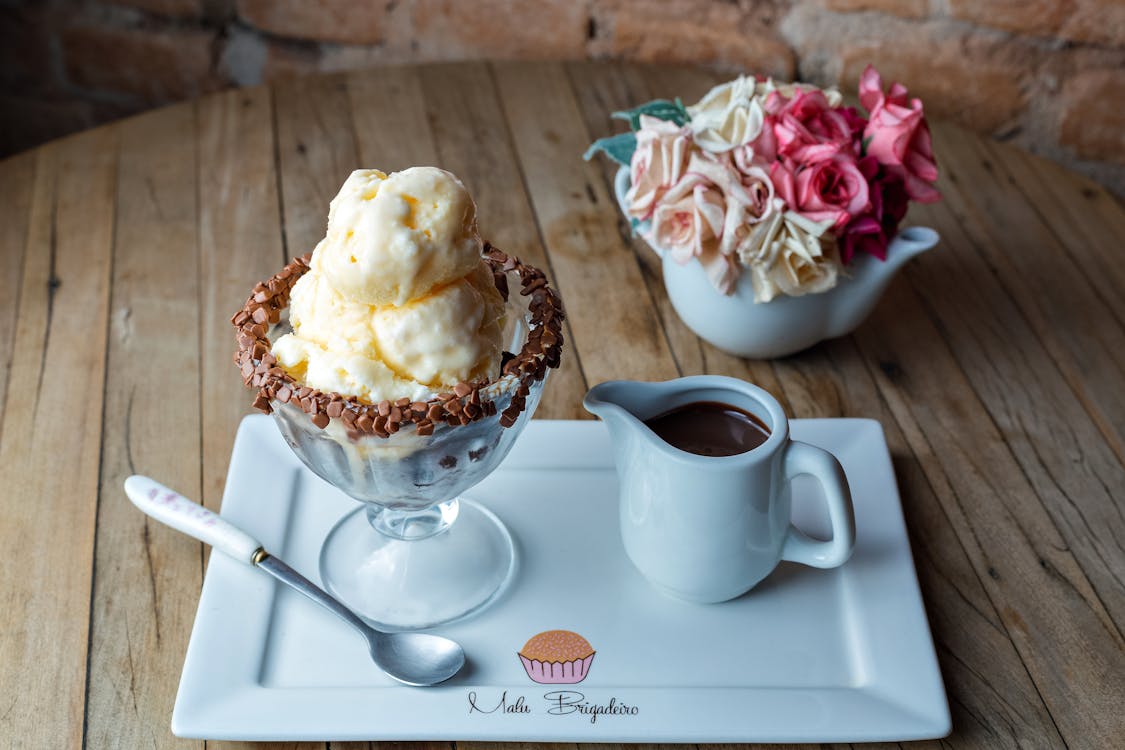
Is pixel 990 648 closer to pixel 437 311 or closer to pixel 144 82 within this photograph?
pixel 437 311

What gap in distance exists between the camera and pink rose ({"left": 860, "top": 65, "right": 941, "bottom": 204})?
1023 mm

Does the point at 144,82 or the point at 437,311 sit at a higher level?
the point at 437,311

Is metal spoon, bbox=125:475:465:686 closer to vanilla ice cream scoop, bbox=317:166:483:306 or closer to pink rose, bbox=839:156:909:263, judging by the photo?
vanilla ice cream scoop, bbox=317:166:483:306

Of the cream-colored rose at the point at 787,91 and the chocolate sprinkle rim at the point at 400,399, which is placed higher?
the cream-colored rose at the point at 787,91

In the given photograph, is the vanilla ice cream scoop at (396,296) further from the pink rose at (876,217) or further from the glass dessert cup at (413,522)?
the pink rose at (876,217)

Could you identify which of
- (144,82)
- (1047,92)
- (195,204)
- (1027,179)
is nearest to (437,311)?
(195,204)

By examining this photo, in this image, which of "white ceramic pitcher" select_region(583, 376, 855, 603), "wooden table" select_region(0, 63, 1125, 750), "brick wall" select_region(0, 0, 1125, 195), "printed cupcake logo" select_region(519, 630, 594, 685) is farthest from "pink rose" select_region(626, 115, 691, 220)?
"brick wall" select_region(0, 0, 1125, 195)

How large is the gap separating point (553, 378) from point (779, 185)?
27 centimetres

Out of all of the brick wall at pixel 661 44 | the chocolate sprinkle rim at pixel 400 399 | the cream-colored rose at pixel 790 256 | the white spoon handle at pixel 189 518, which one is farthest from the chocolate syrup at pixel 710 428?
the brick wall at pixel 661 44

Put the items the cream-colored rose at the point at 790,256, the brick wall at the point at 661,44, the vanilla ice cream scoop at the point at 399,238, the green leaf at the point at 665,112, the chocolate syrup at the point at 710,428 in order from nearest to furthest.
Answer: the vanilla ice cream scoop at the point at 399,238
the chocolate syrup at the point at 710,428
the cream-colored rose at the point at 790,256
the green leaf at the point at 665,112
the brick wall at the point at 661,44

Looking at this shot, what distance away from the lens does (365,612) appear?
0.82 m

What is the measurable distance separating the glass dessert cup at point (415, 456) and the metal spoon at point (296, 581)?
26 millimetres

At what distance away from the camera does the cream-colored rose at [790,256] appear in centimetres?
98

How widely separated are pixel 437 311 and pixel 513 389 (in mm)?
72
